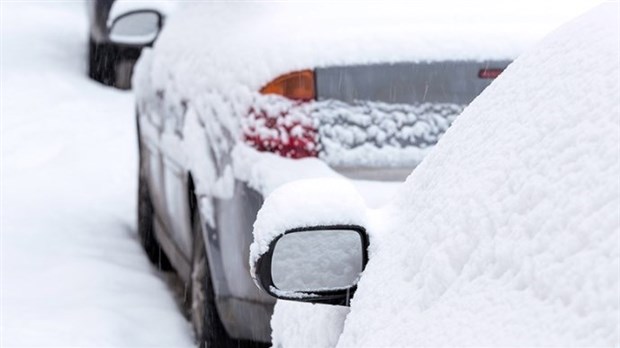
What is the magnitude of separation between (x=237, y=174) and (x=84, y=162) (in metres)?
6.02

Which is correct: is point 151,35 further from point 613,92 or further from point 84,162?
point 613,92

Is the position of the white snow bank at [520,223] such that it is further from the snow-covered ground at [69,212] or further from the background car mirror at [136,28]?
the background car mirror at [136,28]

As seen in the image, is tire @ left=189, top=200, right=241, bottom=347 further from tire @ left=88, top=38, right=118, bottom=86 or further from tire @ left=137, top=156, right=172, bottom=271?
tire @ left=88, top=38, right=118, bottom=86

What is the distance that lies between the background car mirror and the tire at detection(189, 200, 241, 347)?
5.29 feet

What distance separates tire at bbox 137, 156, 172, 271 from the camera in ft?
22.8

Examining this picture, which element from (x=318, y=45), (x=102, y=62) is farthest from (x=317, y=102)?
(x=102, y=62)

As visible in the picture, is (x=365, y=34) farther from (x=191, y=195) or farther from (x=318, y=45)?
(x=191, y=195)

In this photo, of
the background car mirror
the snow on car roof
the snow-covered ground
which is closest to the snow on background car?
the snow on car roof

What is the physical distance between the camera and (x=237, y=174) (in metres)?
4.60

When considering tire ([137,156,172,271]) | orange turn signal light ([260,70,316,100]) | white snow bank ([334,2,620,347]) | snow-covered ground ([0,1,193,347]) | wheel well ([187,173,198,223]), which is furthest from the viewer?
tire ([137,156,172,271])

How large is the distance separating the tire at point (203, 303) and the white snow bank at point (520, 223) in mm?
2409

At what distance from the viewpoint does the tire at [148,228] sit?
6.95m

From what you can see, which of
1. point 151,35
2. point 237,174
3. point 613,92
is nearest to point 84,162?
point 151,35

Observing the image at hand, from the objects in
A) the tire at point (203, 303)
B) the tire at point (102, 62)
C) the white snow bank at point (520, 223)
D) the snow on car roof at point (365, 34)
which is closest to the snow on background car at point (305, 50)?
the snow on car roof at point (365, 34)
